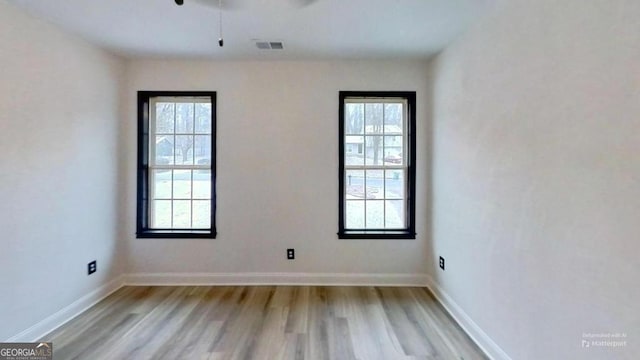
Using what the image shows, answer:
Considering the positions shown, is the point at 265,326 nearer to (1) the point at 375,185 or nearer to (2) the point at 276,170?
(2) the point at 276,170

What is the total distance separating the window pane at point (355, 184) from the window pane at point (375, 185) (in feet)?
0.28

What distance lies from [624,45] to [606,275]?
100 cm

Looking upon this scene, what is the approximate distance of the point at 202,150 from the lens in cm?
388

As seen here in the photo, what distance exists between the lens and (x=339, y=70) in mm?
A: 3816

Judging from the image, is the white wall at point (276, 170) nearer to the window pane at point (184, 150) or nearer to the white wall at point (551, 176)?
the window pane at point (184, 150)

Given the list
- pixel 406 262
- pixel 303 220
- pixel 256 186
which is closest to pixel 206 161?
pixel 256 186

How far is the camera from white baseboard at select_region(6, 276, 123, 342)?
8.43 feet

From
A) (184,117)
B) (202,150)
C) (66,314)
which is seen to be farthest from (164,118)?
(66,314)

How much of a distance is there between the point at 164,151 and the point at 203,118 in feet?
2.06

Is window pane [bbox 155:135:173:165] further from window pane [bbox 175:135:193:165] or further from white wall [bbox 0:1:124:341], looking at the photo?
white wall [bbox 0:1:124:341]

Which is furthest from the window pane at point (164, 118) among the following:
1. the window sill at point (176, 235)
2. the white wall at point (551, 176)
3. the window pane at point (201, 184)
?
the white wall at point (551, 176)

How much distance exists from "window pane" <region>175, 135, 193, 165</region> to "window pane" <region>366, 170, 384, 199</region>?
217cm

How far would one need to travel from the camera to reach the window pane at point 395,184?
393 centimetres
